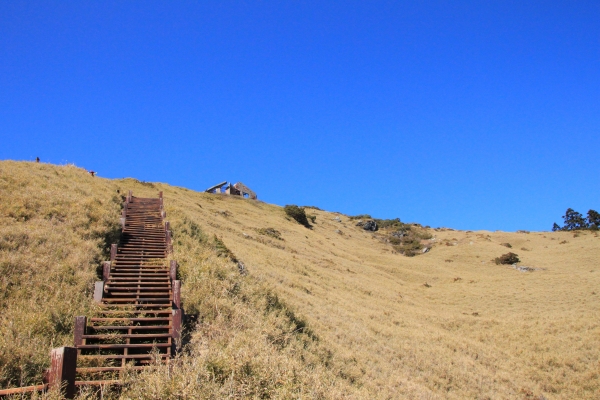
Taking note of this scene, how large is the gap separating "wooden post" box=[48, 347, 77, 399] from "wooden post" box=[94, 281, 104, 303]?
5165 millimetres

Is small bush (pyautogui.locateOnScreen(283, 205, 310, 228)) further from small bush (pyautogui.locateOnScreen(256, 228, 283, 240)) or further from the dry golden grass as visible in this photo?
small bush (pyautogui.locateOnScreen(256, 228, 283, 240))

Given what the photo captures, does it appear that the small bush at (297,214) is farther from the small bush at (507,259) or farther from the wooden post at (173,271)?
the wooden post at (173,271)

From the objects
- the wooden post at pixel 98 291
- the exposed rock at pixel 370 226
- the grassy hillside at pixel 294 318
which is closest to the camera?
the grassy hillside at pixel 294 318

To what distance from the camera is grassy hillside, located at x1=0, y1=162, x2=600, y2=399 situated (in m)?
8.71

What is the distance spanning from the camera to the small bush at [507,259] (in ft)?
160

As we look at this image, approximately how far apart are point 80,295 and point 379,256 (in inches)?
1659

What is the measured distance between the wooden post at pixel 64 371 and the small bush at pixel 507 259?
51.0m

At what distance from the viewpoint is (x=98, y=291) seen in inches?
481

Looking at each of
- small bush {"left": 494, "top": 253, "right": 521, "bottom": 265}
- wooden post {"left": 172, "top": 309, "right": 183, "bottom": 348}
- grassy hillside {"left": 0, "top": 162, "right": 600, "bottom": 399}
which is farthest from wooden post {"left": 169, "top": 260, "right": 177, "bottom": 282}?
small bush {"left": 494, "top": 253, "right": 521, "bottom": 265}

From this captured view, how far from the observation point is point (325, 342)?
15.7 m

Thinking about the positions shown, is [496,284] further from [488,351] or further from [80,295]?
[80,295]

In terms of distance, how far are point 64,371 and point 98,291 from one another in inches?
223

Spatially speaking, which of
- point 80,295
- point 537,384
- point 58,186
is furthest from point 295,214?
point 80,295

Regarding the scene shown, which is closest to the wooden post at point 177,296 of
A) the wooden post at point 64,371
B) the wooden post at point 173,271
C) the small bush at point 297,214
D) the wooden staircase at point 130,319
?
the wooden staircase at point 130,319
